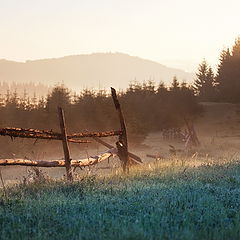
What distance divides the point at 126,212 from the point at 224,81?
59.5m

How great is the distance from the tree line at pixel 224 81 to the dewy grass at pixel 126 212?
53.9 meters

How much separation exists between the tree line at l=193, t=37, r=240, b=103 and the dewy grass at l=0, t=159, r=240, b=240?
177ft

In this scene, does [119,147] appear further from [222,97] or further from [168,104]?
[222,97]

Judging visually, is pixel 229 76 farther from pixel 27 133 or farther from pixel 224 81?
pixel 27 133

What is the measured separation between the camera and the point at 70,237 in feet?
19.0

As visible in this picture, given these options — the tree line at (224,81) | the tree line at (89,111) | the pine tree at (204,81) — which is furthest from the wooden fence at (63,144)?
the pine tree at (204,81)

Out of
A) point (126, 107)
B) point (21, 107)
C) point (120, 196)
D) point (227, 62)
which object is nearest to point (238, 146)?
point (126, 107)

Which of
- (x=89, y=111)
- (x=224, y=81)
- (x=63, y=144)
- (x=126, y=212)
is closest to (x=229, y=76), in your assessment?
(x=224, y=81)

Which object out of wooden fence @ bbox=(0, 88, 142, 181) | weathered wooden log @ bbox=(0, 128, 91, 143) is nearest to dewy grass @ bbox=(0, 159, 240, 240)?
wooden fence @ bbox=(0, 88, 142, 181)

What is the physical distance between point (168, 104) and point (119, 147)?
123 ft

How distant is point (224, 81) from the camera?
211ft

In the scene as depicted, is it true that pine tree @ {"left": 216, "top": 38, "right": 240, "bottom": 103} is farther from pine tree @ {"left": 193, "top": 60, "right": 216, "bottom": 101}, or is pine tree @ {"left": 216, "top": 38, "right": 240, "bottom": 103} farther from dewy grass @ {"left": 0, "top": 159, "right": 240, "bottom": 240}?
dewy grass @ {"left": 0, "top": 159, "right": 240, "bottom": 240}

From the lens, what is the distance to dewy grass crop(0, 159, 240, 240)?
581 cm

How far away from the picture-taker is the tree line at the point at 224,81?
62.6 m
